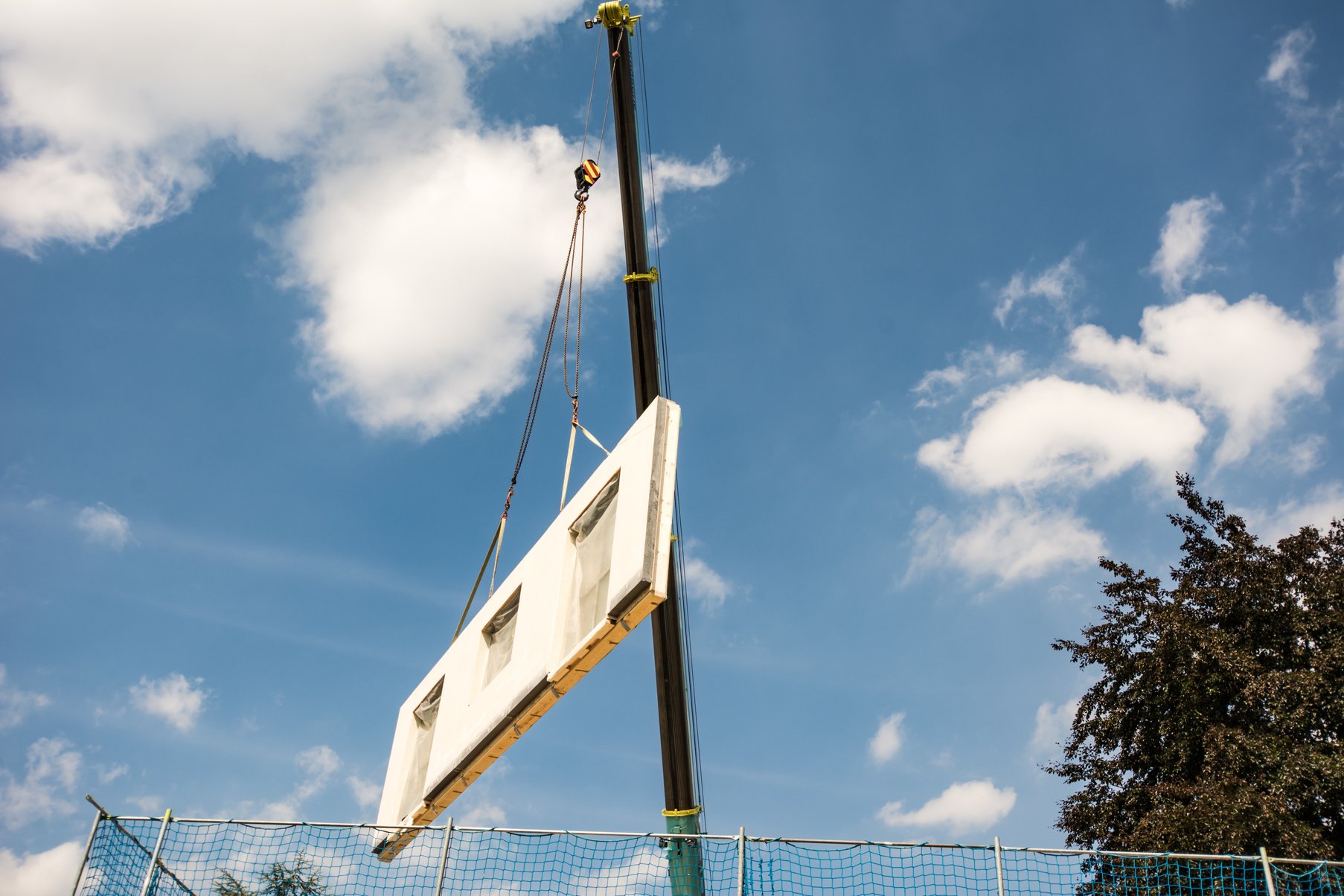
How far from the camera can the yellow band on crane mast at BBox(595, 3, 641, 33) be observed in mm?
14188

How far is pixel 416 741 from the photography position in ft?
35.6

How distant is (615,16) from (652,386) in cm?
554

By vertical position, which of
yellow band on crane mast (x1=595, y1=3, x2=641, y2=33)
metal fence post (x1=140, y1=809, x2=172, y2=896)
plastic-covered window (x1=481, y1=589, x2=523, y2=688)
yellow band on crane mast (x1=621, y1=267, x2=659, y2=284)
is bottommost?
metal fence post (x1=140, y1=809, x2=172, y2=896)

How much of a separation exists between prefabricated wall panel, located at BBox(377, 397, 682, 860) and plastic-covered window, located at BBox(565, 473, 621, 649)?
0.5 inches

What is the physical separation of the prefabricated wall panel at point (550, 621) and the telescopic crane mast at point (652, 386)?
6.56ft

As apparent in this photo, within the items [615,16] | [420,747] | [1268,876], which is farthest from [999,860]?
[615,16]

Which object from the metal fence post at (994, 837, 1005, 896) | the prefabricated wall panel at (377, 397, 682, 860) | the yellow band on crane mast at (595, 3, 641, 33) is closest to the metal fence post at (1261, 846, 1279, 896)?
Result: the metal fence post at (994, 837, 1005, 896)

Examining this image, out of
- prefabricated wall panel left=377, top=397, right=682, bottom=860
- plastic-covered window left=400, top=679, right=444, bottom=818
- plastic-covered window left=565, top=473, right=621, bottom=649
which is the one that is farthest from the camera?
plastic-covered window left=400, top=679, right=444, bottom=818

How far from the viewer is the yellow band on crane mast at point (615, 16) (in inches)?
559

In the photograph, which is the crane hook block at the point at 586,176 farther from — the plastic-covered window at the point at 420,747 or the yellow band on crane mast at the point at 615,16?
the plastic-covered window at the point at 420,747

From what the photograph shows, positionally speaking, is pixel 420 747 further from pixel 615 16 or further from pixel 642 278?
pixel 615 16

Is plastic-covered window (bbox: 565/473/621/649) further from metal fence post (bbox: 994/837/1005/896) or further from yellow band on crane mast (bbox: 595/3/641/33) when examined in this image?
yellow band on crane mast (bbox: 595/3/641/33)

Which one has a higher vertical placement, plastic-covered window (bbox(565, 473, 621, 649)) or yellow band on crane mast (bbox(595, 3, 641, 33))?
yellow band on crane mast (bbox(595, 3, 641, 33))

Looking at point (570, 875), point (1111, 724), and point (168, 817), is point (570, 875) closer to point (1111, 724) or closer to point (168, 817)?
point (168, 817)
